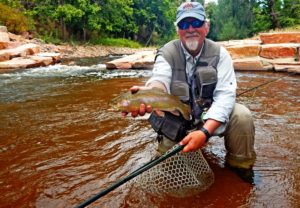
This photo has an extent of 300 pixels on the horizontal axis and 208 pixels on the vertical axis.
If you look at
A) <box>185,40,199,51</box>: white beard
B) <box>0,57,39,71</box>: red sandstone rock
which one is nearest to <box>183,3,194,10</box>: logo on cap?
<box>185,40,199,51</box>: white beard

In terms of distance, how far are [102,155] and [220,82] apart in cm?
180

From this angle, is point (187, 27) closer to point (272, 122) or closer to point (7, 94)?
point (272, 122)

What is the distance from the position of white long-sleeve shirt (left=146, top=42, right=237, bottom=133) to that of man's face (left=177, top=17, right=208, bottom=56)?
0.47ft

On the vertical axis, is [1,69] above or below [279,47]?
below

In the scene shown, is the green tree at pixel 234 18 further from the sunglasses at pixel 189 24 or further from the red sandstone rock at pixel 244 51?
→ the sunglasses at pixel 189 24

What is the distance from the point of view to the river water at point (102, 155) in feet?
9.78

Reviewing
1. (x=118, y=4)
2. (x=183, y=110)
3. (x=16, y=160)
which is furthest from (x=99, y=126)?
(x=118, y=4)

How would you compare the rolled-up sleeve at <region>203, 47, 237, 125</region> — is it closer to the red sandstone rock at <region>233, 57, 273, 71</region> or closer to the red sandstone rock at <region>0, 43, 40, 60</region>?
the red sandstone rock at <region>233, 57, 273, 71</region>

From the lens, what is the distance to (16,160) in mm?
3898

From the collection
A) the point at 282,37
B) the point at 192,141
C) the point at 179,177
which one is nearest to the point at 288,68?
the point at 282,37

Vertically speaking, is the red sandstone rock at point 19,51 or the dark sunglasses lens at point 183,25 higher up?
the dark sunglasses lens at point 183,25

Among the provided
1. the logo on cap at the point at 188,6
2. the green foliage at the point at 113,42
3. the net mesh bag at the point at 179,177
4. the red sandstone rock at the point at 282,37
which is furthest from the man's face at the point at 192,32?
the green foliage at the point at 113,42

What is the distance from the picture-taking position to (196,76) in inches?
125

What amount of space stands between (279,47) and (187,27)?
32.5 feet
